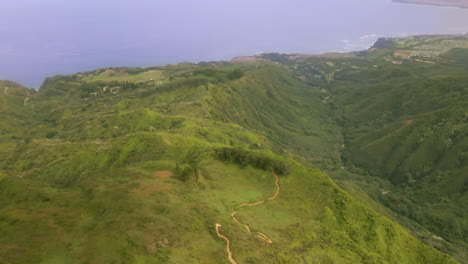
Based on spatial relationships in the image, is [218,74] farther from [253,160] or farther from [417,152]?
[253,160]

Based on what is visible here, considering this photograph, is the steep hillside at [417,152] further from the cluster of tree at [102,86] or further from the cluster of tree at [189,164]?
the cluster of tree at [102,86]

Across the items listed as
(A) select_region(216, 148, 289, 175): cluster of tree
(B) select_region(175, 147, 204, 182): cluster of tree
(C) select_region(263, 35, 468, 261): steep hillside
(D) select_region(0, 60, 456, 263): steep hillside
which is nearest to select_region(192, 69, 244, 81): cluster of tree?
(D) select_region(0, 60, 456, 263): steep hillside

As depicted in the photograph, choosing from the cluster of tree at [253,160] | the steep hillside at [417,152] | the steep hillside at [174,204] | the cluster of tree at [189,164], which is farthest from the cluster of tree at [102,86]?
the steep hillside at [417,152]

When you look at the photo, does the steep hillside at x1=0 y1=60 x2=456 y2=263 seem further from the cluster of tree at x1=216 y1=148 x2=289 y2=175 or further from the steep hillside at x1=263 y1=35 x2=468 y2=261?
the steep hillside at x1=263 y1=35 x2=468 y2=261

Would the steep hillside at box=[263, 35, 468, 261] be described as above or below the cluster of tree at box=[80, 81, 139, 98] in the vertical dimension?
below

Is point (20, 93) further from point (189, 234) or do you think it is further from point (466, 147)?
point (466, 147)

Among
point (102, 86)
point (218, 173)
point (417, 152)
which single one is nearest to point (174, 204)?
point (218, 173)

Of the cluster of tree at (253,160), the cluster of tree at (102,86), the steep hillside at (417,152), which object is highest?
the cluster of tree at (102,86)
